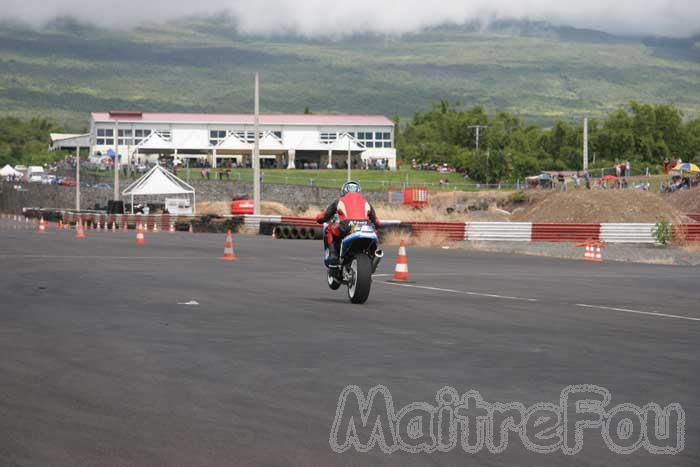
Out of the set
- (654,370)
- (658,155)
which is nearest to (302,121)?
(658,155)

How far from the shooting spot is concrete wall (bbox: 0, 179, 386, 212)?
331ft

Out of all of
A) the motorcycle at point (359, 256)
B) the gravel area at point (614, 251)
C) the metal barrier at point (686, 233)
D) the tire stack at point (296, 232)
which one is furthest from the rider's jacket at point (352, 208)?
the tire stack at point (296, 232)

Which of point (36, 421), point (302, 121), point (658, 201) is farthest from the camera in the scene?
point (302, 121)

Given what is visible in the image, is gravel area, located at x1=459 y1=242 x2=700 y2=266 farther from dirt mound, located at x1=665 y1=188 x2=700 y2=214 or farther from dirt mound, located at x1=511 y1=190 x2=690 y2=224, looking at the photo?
dirt mound, located at x1=665 y1=188 x2=700 y2=214

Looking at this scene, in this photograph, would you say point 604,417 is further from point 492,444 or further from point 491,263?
point 491,263

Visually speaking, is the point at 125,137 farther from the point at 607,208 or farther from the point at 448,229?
the point at 448,229

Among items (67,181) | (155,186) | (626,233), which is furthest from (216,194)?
(626,233)

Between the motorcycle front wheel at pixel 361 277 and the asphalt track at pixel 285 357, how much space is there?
0.26 meters

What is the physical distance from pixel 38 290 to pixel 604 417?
12678 millimetres

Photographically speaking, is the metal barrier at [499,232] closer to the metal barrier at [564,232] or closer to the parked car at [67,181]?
the metal barrier at [564,232]

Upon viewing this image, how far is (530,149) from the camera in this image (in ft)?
449

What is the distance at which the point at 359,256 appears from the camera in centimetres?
1750

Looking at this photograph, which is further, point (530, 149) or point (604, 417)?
point (530, 149)

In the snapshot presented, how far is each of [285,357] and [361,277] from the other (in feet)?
19.8
